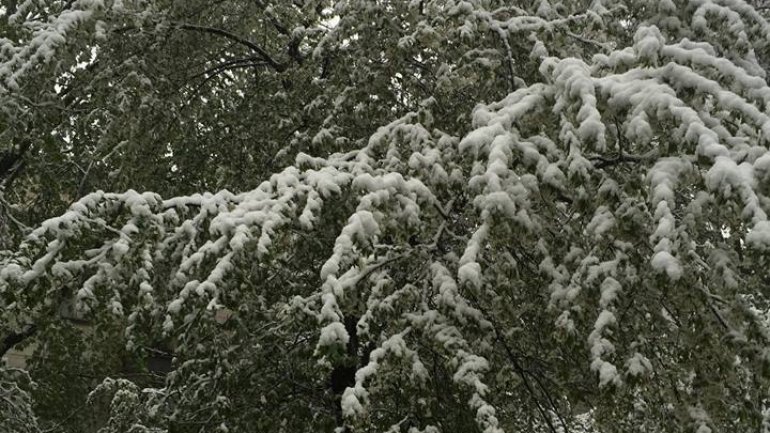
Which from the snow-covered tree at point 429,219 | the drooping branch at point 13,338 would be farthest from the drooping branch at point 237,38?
the drooping branch at point 13,338

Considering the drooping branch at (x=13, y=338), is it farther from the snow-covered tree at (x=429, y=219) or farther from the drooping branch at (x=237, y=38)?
the drooping branch at (x=237, y=38)

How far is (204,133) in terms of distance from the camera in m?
6.93

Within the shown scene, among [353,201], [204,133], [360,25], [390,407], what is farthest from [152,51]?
[390,407]

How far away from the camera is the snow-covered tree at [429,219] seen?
9.45ft

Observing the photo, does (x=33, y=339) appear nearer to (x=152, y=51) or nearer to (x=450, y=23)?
(x=152, y=51)

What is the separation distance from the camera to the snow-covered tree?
9.45 feet

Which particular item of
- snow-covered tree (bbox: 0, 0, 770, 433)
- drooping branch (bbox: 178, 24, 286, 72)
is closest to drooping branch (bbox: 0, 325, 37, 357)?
snow-covered tree (bbox: 0, 0, 770, 433)

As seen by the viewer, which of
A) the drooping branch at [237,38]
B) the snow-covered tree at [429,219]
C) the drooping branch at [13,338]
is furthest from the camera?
the drooping branch at [13,338]

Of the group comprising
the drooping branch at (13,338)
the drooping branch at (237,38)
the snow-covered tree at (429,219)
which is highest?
the drooping branch at (237,38)

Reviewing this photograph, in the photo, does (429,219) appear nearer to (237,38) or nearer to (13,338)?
(237,38)

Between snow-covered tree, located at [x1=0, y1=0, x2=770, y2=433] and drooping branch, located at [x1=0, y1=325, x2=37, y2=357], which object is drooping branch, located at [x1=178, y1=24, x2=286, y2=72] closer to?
snow-covered tree, located at [x1=0, y1=0, x2=770, y2=433]

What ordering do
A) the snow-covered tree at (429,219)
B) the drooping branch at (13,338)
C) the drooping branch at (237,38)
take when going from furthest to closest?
the drooping branch at (13,338) → the drooping branch at (237,38) → the snow-covered tree at (429,219)

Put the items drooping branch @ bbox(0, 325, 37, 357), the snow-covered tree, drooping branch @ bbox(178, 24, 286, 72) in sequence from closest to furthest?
the snow-covered tree → drooping branch @ bbox(178, 24, 286, 72) → drooping branch @ bbox(0, 325, 37, 357)

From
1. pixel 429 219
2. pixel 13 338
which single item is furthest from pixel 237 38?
pixel 13 338
